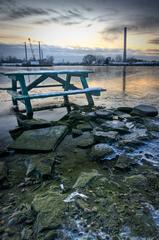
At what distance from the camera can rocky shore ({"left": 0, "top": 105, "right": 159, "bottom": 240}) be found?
1.78 meters

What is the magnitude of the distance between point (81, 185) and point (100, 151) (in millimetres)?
957

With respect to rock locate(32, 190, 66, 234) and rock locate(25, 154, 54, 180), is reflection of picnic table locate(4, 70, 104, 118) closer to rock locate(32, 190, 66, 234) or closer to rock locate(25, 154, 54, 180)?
rock locate(25, 154, 54, 180)

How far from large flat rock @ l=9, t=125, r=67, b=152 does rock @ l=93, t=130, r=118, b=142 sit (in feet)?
2.29

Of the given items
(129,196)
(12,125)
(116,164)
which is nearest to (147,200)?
(129,196)

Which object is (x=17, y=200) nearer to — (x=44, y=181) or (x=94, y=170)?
(x=44, y=181)

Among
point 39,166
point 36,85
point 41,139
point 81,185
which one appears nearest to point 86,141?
point 41,139

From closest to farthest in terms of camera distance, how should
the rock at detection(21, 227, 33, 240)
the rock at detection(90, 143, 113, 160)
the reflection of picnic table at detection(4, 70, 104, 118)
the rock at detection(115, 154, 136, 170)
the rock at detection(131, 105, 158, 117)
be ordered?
the rock at detection(21, 227, 33, 240), the rock at detection(115, 154, 136, 170), the rock at detection(90, 143, 113, 160), the rock at detection(131, 105, 158, 117), the reflection of picnic table at detection(4, 70, 104, 118)

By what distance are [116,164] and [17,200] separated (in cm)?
137

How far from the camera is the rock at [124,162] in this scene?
2.78m

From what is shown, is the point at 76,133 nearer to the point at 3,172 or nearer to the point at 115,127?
the point at 115,127

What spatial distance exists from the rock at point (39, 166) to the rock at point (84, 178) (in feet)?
1.28

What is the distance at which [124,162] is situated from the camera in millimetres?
2895

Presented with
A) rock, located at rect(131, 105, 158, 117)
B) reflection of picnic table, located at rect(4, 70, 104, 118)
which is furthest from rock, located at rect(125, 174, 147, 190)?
reflection of picnic table, located at rect(4, 70, 104, 118)

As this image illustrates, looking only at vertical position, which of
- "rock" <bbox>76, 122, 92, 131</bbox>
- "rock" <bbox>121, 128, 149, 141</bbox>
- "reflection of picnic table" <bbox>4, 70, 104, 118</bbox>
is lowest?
"rock" <bbox>121, 128, 149, 141</bbox>
